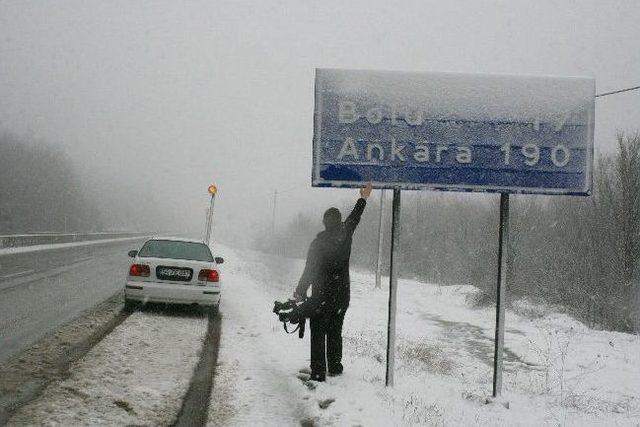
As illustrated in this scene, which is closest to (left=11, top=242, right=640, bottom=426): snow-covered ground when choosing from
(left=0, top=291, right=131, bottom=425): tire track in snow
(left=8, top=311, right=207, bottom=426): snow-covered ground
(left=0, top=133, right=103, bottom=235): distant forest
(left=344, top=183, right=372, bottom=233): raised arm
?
(left=8, top=311, right=207, bottom=426): snow-covered ground

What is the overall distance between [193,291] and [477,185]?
19.7 feet

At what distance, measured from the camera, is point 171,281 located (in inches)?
369

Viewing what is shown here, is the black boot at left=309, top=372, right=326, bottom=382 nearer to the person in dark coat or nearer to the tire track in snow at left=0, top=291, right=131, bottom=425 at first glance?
the person in dark coat

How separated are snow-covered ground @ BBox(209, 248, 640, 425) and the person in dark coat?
477 millimetres

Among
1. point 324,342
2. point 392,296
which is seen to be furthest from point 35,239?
point 392,296

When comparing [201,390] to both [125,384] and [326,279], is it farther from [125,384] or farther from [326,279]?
[326,279]

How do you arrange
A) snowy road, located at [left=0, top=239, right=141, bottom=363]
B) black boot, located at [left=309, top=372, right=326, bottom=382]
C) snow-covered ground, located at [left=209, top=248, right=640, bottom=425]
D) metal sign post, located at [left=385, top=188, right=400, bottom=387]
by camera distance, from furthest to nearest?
snowy road, located at [left=0, top=239, right=141, bottom=363] < metal sign post, located at [left=385, top=188, right=400, bottom=387] < black boot, located at [left=309, top=372, right=326, bottom=382] < snow-covered ground, located at [left=209, top=248, right=640, bottom=425]

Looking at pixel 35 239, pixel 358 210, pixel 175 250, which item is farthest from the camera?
pixel 35 239

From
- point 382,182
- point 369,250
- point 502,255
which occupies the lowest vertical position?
point 369,250

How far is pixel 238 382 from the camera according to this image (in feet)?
17.9

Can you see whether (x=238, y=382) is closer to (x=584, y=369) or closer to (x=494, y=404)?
(x=494, y=404)

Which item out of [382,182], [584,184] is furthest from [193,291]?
[584,184]

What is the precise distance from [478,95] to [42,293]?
1043 centimetres

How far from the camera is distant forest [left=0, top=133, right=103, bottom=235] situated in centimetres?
6128
